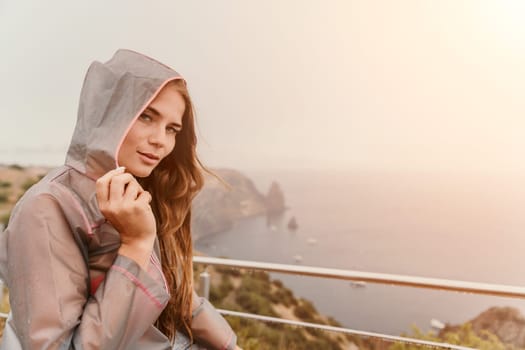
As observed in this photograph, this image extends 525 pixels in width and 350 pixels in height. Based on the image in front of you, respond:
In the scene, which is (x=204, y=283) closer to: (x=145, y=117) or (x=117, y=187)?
(x=145, y=117)

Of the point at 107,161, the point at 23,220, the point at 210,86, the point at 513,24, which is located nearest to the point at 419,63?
the point at 513,24

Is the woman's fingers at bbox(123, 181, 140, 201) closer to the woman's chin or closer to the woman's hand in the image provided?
the woman's hand

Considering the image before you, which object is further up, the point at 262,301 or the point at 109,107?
the point at 109,107

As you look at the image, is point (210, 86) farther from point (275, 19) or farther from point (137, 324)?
point (137, 324)

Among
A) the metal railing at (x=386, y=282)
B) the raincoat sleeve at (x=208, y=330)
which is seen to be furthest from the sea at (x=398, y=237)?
the raincoat sleeve at (x=208, y=330)

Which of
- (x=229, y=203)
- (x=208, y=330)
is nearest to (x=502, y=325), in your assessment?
(x=229, y=203)

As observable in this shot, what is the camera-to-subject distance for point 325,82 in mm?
2596

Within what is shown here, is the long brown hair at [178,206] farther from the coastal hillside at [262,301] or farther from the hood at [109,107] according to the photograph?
the coastal hillside at [262,301]

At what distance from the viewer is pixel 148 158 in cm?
81

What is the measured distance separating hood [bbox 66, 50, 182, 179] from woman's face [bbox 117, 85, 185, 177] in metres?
0.04

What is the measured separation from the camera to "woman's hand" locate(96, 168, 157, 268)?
61cm

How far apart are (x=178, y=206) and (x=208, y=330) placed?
26 centimetres

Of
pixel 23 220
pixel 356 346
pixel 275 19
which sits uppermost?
pixel 275 19

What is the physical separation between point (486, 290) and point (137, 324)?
3.81 feet
